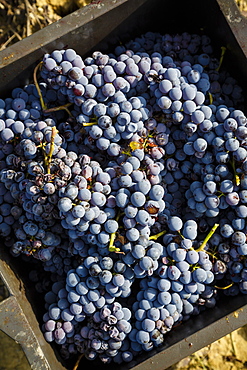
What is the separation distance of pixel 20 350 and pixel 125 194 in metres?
1.51

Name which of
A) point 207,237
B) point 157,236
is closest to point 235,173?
point 207,237

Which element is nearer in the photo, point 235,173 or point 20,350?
point 235,173

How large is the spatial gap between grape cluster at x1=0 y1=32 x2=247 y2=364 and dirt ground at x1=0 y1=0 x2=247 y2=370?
0.96 meters

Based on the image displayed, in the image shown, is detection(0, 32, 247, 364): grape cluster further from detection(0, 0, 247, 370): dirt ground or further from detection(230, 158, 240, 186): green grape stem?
detection(0, 0, 247, 370): dirt ground

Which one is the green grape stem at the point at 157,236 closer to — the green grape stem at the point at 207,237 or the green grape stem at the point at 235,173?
the green grape stem at the point at 207,237

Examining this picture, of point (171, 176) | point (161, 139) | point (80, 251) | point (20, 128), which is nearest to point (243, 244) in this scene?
point (171, 176)

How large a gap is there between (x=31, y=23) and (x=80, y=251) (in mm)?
1554

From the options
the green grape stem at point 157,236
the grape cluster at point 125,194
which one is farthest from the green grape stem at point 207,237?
the green grape stem at point 157,236

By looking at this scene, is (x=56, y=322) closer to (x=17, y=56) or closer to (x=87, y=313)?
(x=87, y=313)

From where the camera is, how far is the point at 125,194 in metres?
1.30

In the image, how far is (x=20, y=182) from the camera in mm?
1372

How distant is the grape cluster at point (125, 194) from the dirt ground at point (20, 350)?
0.96 m

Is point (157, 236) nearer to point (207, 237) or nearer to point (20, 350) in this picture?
point (207, 237)

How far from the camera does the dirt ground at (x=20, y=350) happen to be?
7.36 ft
